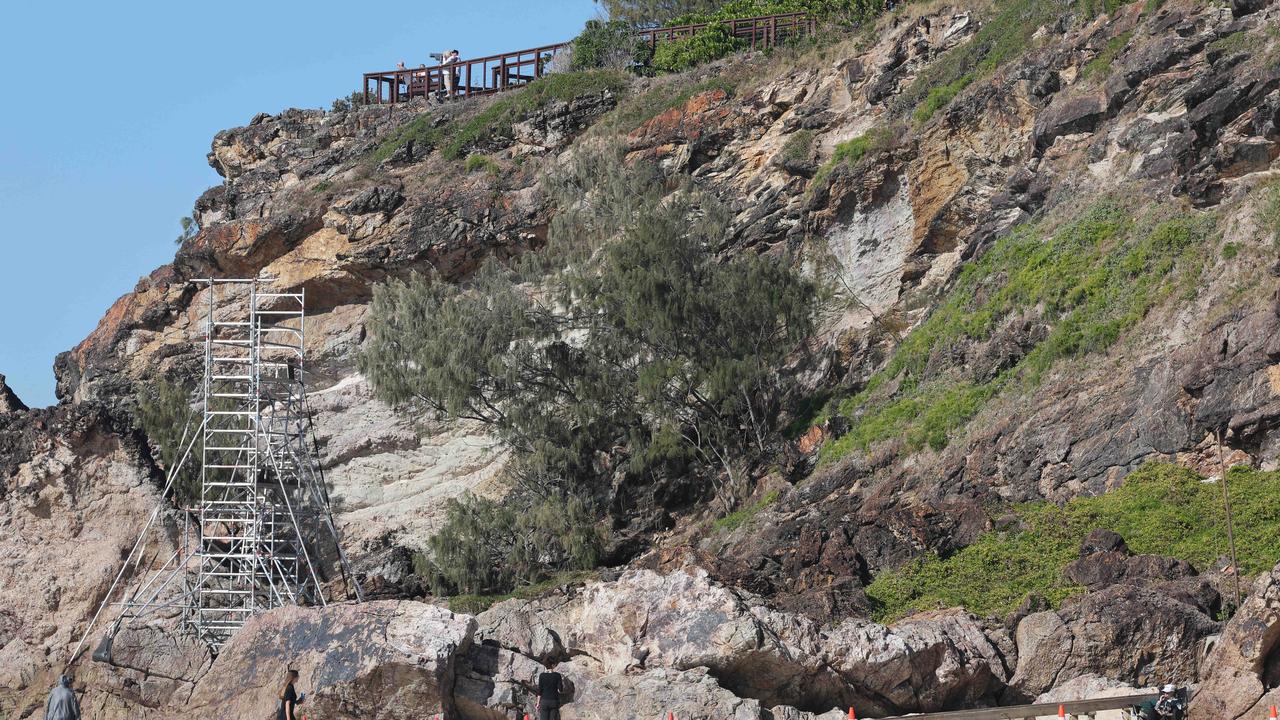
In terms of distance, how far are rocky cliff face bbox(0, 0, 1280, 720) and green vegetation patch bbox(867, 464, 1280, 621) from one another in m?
0.58

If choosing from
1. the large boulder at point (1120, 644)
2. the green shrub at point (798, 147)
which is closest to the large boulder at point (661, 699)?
the large boulder at point (1120, 644)

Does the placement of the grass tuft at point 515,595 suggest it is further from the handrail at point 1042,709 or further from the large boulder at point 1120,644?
the handrail at point 1042,709

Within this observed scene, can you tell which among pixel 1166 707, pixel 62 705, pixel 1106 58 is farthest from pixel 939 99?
pixel 62 705

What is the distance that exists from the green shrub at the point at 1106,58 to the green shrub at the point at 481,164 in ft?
63.5

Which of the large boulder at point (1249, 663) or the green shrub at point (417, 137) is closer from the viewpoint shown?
the large boulder at point (1249, 663)

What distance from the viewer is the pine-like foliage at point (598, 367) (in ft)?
122

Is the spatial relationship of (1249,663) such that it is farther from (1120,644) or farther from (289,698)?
(289,698)

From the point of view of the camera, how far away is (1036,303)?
31.9 meters

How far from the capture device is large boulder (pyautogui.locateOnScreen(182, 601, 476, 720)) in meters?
19.0

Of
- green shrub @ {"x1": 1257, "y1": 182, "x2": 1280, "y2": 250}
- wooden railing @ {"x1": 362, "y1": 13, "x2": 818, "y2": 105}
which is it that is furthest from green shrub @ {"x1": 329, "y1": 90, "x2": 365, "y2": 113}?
green shrub @ {"x1": 1257, "y1": 182, "x2": 1280, "y2": 250}

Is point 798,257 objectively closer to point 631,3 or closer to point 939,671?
point 939,671

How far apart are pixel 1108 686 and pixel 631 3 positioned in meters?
57.7

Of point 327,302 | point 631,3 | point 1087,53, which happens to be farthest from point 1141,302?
point 631,3

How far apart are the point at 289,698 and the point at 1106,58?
25979mm
